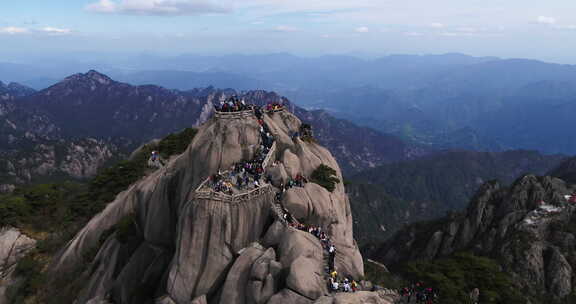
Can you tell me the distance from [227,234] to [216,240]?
1.13m

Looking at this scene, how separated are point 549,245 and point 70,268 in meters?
84.2

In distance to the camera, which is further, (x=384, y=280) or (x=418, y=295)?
(x=384, y=280)

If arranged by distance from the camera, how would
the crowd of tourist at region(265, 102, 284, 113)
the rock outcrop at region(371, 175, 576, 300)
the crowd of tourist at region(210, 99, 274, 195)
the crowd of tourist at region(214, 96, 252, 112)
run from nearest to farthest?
the crowd of tourist at region(210, 99, 274, 195), the crowd of tourist at region(214, 96, 252, 112), the crowd of tourist at region(265, 102, 284, 113), the rock outcrop at region(371, 175, 576, 300)

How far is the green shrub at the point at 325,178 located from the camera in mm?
45000

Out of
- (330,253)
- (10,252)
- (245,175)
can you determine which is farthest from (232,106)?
(10,252)

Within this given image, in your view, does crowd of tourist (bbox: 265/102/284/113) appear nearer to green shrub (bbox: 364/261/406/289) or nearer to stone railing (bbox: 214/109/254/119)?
stone railing (bbox: 214/109/254/119)

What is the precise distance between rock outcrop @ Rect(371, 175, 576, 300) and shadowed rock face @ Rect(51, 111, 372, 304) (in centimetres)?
4090

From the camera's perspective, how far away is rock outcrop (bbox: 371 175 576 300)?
230ft

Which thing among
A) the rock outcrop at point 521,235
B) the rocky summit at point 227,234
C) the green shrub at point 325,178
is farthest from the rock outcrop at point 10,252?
the rock outcrop at point 521,235

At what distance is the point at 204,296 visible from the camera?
1276 inches

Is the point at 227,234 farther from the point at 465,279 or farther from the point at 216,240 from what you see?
the point at 465,279

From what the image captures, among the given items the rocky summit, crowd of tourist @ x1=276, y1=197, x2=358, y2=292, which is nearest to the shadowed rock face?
the rocky summit

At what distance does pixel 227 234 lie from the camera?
111 feet

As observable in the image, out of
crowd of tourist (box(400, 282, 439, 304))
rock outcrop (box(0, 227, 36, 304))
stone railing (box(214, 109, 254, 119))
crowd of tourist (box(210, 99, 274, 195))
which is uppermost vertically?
stone railing (box(214, 109, 254, 119))
